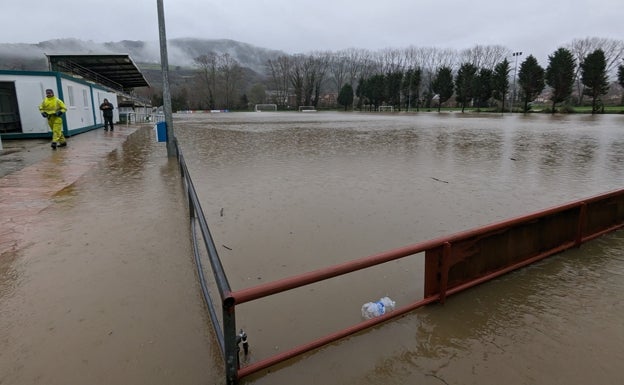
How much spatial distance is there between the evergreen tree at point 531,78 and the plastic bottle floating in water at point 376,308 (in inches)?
2257

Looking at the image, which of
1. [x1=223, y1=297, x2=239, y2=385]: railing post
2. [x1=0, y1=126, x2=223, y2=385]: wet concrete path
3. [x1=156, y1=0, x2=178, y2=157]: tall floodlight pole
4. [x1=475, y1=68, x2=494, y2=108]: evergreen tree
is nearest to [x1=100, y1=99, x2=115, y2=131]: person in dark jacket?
[x1=156, y1=0, x2=178, y2=157]: tall floodlight pole

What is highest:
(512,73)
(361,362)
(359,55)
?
(359,55)

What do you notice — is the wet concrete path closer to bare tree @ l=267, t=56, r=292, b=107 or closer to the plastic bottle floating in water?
the plastic bottle floating in water

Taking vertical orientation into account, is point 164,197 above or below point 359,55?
below

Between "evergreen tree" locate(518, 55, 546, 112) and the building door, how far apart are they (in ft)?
179

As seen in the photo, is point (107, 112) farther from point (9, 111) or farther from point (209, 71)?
point (209, 71)

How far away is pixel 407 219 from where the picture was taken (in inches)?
220

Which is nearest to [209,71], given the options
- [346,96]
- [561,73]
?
[346,96]

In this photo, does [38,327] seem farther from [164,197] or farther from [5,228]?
[164,197]

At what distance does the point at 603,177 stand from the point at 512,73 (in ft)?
196

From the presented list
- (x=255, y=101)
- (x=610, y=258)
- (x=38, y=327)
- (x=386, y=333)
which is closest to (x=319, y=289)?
(x=386, y=333)

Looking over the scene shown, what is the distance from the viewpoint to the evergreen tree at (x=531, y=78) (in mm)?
52000

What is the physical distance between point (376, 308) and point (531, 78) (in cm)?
5874

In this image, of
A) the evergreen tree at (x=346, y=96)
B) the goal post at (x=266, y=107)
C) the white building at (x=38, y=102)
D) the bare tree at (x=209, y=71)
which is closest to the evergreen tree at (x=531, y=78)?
the evergreen tree at (x=346, y=96)
